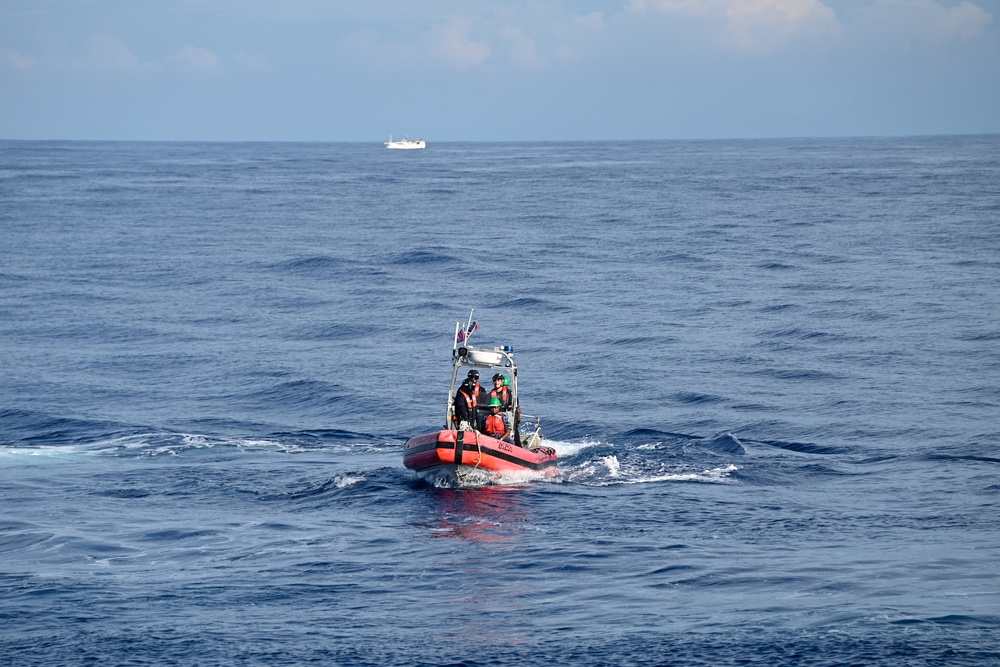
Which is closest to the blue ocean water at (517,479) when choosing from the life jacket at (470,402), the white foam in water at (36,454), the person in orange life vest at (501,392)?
the white foam in water at (36,454)

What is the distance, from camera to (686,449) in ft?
86.0

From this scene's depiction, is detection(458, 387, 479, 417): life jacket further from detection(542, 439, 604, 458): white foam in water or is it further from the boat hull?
detection(542, 439, 604, 458): white foam in water

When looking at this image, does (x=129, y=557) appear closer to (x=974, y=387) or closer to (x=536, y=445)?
(x=536, y=445)

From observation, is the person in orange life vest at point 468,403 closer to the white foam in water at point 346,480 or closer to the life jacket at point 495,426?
the life jacket at point 495,426

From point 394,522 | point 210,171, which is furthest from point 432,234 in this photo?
point 210,171

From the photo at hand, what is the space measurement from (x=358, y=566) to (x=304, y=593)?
1404 millimetres

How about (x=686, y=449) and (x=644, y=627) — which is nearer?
(x=644, y=627)

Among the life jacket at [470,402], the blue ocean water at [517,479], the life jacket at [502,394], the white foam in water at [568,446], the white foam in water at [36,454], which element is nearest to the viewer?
the blue ocean water at [517,479]

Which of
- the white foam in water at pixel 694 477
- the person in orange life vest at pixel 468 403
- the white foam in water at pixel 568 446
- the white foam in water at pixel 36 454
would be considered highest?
the person in orange life vest at pixel 468 403

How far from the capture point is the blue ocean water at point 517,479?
1553 cm

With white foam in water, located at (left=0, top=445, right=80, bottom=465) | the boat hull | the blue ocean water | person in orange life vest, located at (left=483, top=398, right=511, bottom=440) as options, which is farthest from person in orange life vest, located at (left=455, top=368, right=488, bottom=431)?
white foam in water, located at (left=0, top=445, right=80, bottom=465)

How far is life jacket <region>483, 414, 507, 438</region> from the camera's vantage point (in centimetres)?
2409

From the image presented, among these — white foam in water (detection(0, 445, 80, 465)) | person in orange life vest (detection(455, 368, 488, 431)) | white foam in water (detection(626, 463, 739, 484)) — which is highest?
person in orange life vest (detection(455, 368, 488, 431))

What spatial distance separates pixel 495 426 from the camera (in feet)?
79.9
